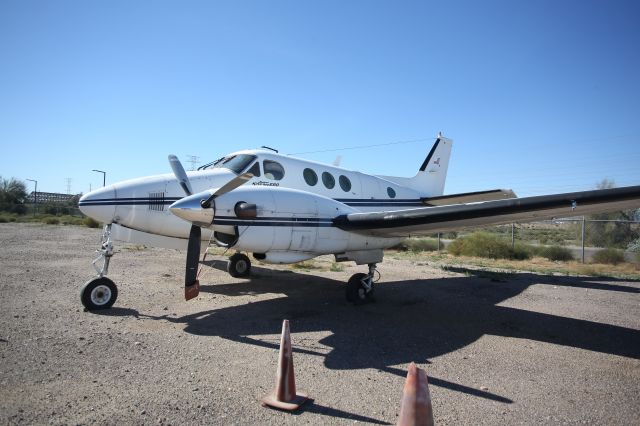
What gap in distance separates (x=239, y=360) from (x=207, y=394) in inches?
39.2

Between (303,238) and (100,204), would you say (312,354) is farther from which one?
(100,204)

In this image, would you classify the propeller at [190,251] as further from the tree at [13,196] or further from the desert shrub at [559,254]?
the tree at [13,196]

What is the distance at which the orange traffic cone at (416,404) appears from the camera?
2.78 m

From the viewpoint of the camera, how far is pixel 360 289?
8500 mm

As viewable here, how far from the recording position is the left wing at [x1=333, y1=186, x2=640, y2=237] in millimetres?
5702

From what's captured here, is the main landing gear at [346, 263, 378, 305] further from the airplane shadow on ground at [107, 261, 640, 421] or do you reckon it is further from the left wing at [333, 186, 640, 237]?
the left wing at [333, 186, 640, 237]

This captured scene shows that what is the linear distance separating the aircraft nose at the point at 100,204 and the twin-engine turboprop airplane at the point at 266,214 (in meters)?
0.02

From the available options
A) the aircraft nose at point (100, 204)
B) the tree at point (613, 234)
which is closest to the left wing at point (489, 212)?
the aircraft nose at point (100, 204)

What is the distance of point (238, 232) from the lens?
6555 mm

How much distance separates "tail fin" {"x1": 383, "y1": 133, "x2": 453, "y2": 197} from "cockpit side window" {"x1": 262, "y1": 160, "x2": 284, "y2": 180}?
238 inches

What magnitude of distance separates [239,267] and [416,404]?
9.35m

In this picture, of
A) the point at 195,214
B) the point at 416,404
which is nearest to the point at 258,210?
the point at 195,214

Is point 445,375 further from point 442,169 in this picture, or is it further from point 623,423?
point 442,169

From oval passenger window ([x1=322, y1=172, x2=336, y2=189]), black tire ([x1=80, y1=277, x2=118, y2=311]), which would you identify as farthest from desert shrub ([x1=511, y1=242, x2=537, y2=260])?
black tire ([x1=80, y1=277, x2=118, y2=311])
